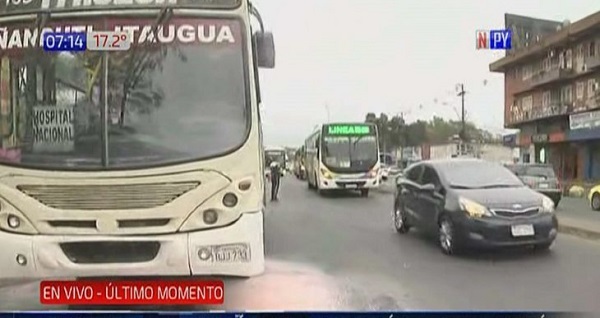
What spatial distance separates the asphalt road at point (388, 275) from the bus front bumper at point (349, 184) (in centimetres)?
5

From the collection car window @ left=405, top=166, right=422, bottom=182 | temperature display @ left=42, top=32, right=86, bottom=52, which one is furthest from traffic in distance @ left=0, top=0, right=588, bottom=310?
car window @ left=405, top=166, right=422, bottom=182

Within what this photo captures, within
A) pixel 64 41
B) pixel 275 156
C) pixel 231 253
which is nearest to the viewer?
pixel 64 41

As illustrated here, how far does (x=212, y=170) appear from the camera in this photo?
7.61 feet

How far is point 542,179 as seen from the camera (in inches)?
93.4

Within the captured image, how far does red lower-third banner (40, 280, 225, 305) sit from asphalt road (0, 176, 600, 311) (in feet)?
0.22

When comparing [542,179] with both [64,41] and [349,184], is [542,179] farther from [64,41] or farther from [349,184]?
[64,41]

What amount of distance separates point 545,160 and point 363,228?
81cm

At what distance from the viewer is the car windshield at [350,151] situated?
8.23ft

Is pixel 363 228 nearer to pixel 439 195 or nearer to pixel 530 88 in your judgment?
pixel 439 195

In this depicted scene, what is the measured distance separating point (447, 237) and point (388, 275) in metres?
0.30

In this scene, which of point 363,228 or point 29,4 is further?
point 363,228

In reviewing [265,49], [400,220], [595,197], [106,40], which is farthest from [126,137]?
[595,197]

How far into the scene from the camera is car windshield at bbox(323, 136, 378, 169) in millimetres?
2508

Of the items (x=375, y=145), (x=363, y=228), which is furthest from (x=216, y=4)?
(x=363, y=228)
